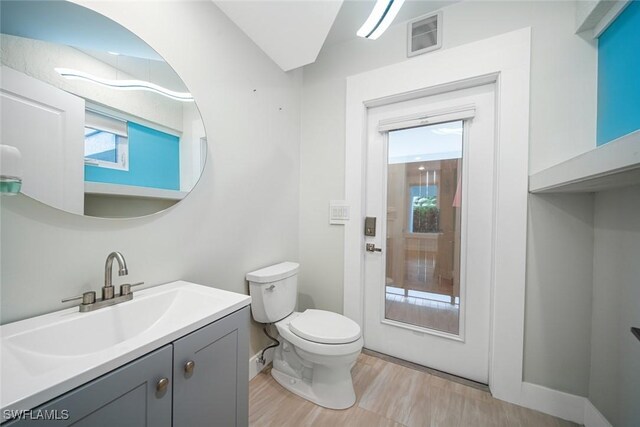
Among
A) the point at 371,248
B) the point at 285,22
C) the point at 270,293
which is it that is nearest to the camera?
the point at 285,22

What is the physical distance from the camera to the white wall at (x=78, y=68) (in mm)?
755

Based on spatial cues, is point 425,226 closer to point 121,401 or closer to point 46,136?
point 121,401

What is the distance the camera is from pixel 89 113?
89 cm

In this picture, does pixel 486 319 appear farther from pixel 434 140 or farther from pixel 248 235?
pixel 248 235

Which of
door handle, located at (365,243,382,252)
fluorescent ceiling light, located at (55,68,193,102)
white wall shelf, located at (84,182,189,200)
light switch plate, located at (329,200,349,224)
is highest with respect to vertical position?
fluorescent ceiling light, located at (55,68,193,102)

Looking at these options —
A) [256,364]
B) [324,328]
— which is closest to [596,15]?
[324,328]

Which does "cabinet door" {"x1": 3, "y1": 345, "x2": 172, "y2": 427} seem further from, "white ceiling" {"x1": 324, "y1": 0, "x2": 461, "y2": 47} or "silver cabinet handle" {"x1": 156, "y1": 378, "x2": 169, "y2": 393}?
"white ceiling" {"x1": 324, "y1": 0, "x2": 461, "y2": 47}

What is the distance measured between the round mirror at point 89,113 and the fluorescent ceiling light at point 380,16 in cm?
107

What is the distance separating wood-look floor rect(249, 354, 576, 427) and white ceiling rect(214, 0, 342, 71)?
2270mm

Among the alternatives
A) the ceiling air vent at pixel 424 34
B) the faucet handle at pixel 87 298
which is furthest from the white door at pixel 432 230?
the faucet handle at pixel 87 298

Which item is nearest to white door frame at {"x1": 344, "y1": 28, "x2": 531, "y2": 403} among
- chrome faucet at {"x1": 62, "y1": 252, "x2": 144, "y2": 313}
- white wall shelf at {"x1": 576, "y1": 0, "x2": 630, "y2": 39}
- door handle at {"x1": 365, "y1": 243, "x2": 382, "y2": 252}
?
white wall shelf at {"x1": 576, "y1": 0, "x2": 630, "y2": 39}

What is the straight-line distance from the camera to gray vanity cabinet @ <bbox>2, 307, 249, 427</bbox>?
0.53 metres

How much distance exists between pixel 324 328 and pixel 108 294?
1062 mm

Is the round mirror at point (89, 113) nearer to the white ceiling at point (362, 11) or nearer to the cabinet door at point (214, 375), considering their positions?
the cabinet door at point (214, 375)
